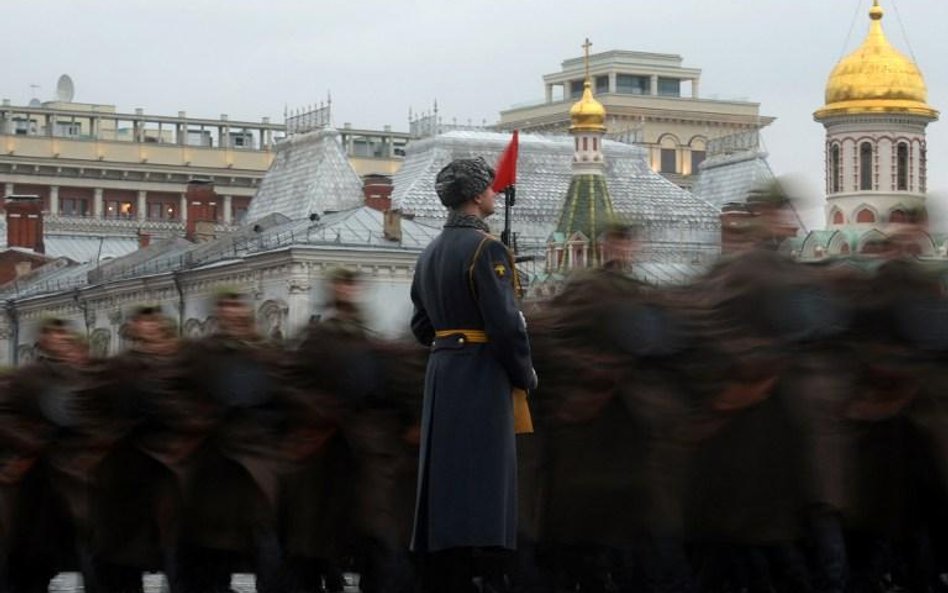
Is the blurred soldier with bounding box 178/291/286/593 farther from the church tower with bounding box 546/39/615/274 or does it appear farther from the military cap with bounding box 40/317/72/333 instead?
the church tower with bounding box 546/39/615/274

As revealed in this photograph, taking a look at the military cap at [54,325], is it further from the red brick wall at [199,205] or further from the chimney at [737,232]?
the red brick wall at [199,205]

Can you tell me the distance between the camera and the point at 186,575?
1377 cm

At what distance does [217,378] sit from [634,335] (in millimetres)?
2179

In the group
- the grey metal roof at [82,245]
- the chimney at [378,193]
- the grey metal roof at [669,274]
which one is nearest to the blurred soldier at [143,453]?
the grey metal roof at [669,274]

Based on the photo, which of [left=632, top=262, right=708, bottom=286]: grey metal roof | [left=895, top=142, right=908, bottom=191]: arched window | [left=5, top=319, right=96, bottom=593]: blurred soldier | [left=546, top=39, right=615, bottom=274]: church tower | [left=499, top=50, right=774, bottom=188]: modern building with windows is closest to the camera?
[left=632, top=262, right=708, bottom=286]: grey metal roof

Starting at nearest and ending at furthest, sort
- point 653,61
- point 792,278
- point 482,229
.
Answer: point 482,229
point 792,278
point 653,61

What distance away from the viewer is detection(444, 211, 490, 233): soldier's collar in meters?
9.72

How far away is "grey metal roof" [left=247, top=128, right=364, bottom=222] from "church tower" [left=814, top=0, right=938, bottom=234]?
15.2m

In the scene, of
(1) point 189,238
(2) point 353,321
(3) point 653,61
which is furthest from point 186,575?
(3) point 653,61

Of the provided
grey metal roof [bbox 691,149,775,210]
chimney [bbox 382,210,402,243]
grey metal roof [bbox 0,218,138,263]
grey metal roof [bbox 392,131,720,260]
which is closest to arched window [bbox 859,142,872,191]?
grey metal roof [bbox 392,131,720,260]

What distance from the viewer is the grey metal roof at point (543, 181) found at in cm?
7794

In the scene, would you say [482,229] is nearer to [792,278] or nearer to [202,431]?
[792,278]

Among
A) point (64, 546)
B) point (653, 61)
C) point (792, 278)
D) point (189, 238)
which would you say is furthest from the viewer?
point (653, 61)

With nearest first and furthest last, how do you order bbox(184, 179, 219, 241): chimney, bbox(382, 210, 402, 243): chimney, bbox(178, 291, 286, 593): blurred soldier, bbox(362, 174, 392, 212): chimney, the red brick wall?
bbox(178, 291, 286, 593): blurred soldier, bbox(382, 210, 402, 243): chimney, bbox(362, 174, 392, 212): chimney, bbox(184, 179, 219, 241): chimney, the red brick wall
